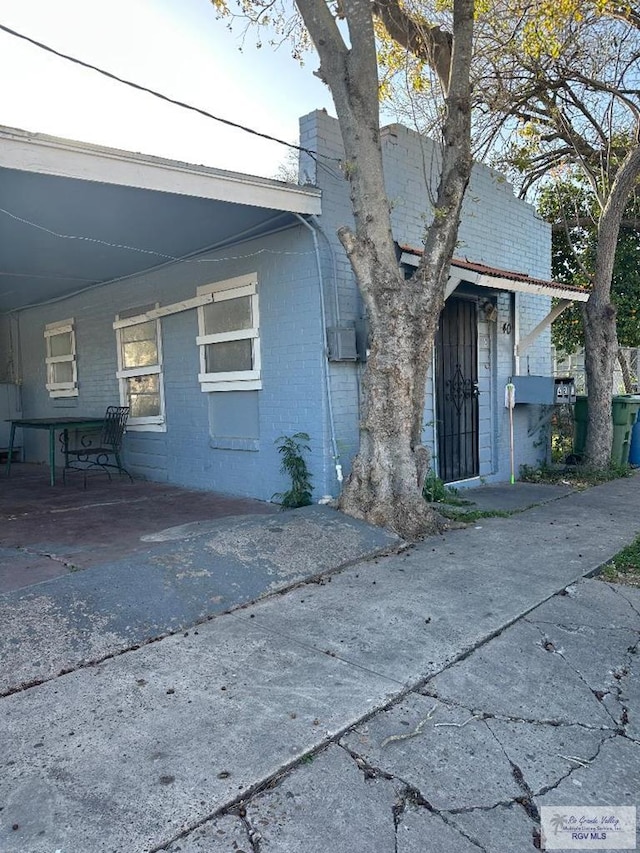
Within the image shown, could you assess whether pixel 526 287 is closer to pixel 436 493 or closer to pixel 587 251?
pixel 436 493

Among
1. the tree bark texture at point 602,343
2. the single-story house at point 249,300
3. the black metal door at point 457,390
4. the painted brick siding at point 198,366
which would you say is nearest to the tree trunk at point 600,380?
the tree bark texture at point 602,343

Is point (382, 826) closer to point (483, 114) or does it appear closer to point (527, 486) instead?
point (527, 486)

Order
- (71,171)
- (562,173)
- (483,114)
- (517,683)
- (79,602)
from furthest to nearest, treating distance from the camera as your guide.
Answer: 1. (562,173)
2. (483,114)
3. (71,171)
4. (79,602)
5. (517,683)

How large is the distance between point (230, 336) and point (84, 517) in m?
2.51

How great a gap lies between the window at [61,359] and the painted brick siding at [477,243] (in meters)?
5.82

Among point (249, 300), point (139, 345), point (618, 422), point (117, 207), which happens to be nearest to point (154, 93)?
point (117, 207)

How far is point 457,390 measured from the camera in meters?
7.78

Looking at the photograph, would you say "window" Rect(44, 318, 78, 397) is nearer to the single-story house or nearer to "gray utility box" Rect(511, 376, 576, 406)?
→ the single-story house

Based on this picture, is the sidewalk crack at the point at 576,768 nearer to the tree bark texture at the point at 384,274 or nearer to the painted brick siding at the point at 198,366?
the tree bark texture at the point at 384,274

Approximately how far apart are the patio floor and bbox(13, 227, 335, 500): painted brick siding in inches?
14.4

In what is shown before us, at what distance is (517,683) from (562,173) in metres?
11.4

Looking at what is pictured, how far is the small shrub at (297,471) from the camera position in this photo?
619cm

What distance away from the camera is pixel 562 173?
1178 cm

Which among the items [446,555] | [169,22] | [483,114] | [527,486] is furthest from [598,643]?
[483,114]
